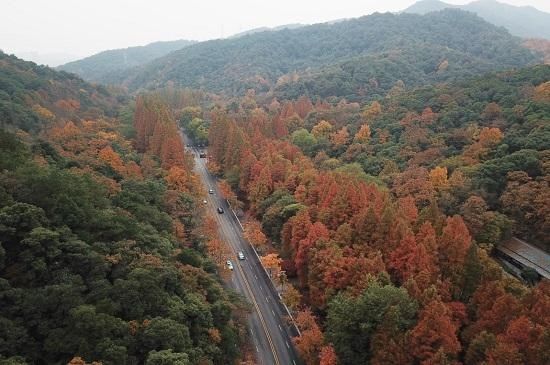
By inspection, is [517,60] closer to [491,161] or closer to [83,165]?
[491,161]

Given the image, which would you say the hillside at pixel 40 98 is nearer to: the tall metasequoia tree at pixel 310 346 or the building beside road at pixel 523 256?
the tall metasequoia tree at pixel 310 346

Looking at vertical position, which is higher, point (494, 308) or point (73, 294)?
point (73, 294)

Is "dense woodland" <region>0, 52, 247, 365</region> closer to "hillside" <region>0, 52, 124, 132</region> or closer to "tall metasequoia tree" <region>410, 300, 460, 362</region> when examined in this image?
"tall metasequoia tree" <region>410, 300, 460, 362</region>

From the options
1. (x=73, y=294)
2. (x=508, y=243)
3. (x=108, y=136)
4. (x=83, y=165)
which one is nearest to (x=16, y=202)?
(x=73, y=294)

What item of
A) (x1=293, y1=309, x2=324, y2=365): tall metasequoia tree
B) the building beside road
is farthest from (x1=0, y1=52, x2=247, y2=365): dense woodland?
the building beside road

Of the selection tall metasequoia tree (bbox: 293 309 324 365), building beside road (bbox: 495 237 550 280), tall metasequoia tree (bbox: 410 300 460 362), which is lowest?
building beside road (bbox: 495 237 550 280)
